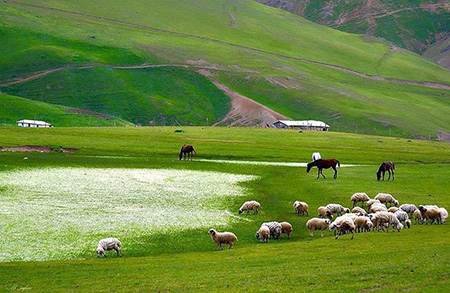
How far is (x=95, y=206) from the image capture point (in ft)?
135

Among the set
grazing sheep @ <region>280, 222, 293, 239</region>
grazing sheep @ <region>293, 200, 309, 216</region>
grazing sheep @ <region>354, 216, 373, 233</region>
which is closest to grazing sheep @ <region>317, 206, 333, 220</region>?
grazing sheep @ <region>293, 200, 309, 216</region>

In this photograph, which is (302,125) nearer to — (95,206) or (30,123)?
(30,123)

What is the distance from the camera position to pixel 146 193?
47594mm

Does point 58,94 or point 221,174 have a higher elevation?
point 58,94

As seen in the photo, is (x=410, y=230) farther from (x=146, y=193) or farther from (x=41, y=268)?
(x=146, y=193)

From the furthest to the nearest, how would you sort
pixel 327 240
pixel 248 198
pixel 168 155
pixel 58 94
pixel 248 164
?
pixel 58 94 < pixel 168 155 < pixel 248 164 < pixel 248 198 < pixel 327 240

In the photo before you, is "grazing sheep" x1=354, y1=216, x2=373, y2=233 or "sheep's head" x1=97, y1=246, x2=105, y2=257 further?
"grazing sheep" x1=354, y1=216, x2=373, y2=233

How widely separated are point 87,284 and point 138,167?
43.3m

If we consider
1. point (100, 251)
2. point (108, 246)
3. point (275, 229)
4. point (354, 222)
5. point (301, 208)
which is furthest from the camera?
point (301, 208)

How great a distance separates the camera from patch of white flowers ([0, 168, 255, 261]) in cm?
3141

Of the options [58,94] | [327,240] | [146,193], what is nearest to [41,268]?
[327,240]

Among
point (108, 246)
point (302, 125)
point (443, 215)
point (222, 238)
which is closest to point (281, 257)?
point (222, 238)

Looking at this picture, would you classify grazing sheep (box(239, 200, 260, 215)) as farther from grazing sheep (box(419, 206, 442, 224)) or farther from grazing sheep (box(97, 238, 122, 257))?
grazing sheep (box(97, 238, 122, 257))

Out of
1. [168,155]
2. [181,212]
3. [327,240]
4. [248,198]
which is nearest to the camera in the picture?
[327,240]
